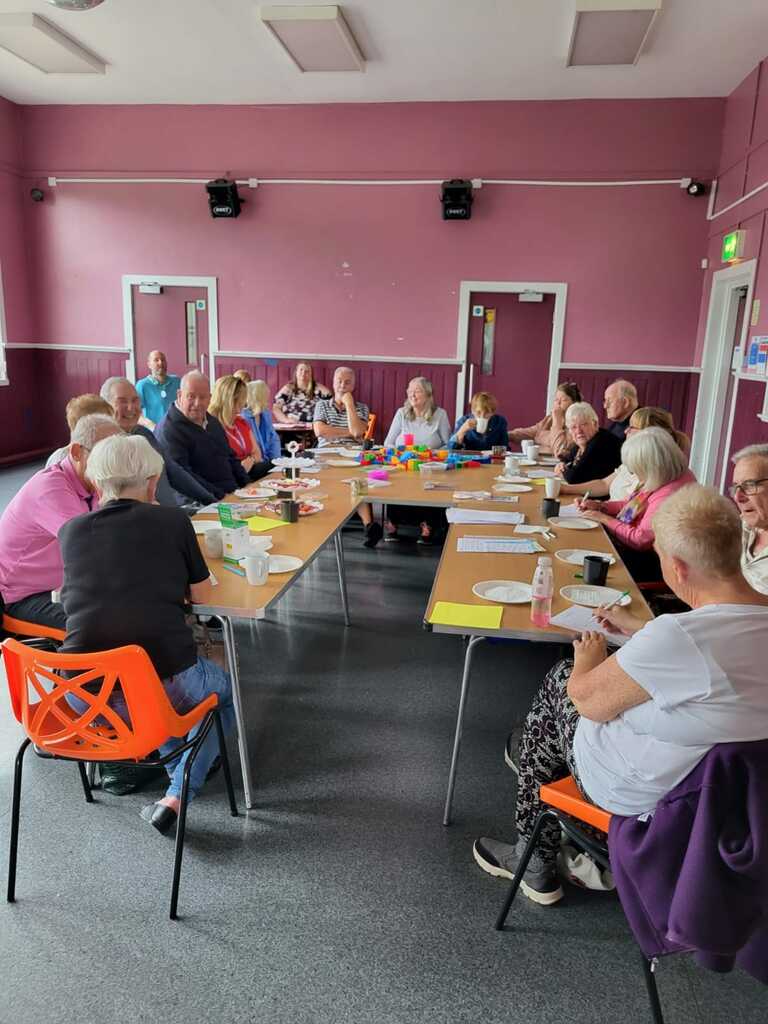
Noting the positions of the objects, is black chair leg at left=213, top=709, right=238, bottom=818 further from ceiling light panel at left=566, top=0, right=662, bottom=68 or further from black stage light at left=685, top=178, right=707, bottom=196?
black stage light at left=685, top=178, right=707, bottom=196

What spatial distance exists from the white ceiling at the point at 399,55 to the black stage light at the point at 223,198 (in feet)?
2.98

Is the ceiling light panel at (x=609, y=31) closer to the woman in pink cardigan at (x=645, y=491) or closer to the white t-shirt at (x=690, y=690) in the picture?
the woman in pink cardigan at (x=645, y=491)

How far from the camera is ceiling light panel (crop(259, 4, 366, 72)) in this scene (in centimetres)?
557

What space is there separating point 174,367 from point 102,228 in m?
1.82

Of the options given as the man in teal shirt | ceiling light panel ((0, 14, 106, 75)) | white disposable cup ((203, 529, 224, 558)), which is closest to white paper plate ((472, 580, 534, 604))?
white disposable cup ((203, 529, 224, 558))

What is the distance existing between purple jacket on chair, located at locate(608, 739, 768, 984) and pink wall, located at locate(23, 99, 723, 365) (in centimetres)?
712

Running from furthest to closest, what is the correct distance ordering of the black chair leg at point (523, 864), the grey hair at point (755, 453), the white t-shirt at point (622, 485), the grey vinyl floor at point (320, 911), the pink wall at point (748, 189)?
the pink wall at point (748, 189) < the white t-shirt at point (622, 485) < the grey hair at point (755, 453) < the black chair leg at point (523, 864) < the grey vinyl floor at point (320, 911)

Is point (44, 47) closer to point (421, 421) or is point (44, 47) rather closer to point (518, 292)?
point (421, 421)

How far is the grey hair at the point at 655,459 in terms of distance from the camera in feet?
9.84

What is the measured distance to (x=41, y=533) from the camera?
2.58m

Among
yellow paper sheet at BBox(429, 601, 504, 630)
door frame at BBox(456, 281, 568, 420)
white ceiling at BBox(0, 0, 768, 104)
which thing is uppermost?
white ceiling at BBox(0, 0, 768, 104)

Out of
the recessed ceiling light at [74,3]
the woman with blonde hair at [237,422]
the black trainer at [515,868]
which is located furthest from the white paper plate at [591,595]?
the recessed ceiling light at [74,3]

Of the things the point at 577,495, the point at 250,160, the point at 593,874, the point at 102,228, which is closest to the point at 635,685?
the point at 593,874

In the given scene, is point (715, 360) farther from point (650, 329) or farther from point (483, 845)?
point (483, 845)
